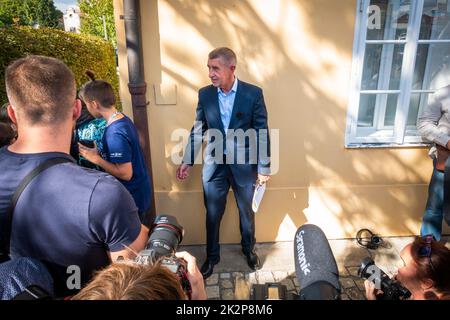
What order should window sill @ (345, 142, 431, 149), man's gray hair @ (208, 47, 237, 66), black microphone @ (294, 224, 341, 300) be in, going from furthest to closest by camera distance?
window sill @ (345, 142, 431, 149), man's gray hair @ (208, 47, 237, 66), black microphone @ (294, 224, 341, 300)

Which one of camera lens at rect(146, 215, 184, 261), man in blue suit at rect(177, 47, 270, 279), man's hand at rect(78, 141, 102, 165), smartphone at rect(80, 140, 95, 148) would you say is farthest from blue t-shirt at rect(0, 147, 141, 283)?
man in blue suit at rect(177, 47, 270, 279)

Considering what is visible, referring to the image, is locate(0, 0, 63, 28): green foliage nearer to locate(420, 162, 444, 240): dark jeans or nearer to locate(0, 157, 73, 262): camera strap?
locate(420, 162, 444, 240): dark jeans

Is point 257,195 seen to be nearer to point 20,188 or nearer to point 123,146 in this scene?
point 123,146

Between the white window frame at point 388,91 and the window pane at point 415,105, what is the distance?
0.04 m

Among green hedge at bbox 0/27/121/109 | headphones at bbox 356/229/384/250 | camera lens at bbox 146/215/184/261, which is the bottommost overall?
headphones at bbox 356/229/384/250

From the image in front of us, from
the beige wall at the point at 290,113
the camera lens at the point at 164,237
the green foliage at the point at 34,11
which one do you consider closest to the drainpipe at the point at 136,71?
the beige wall at the point at 290,113

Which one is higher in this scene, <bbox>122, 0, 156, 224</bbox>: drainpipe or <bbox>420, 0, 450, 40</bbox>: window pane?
<bbox>420, 0, 450, 40</bbox>: window pane

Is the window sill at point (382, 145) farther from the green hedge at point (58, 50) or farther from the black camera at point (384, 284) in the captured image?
the green hedge at point (58, 50)

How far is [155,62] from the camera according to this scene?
3240mm

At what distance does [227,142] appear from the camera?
313 cm

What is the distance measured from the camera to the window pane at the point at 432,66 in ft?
11.5

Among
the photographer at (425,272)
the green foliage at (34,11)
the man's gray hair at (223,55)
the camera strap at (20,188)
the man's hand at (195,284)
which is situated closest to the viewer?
the man's hand at (195,284)

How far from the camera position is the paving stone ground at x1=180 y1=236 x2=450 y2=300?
3135 mm
